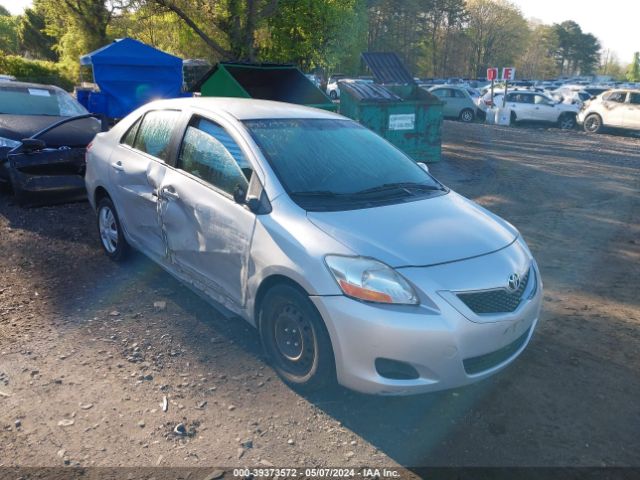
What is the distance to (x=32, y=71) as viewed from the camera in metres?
27.1

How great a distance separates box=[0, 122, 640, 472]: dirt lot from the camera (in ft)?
9.27

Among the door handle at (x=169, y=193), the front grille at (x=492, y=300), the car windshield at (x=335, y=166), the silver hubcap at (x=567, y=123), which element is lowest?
the silver hubcap at (x=567, y=123)

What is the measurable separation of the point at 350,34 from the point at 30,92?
10.7 metres

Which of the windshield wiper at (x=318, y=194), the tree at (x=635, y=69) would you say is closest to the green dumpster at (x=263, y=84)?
the windshield wiper at (x=318, y=194)

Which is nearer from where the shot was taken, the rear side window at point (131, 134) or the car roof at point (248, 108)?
the car roof at point (248, 108)

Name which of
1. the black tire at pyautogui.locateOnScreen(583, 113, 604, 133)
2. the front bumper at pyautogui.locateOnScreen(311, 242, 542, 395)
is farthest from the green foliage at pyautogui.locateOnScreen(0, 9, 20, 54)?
the front bumper at pyautogui.locateOnScreen(311, 242, 542, 395)

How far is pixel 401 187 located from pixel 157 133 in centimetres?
201

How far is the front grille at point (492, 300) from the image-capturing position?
2.86 metres

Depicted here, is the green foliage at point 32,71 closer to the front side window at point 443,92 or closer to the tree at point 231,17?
→ the tree at point 231,17

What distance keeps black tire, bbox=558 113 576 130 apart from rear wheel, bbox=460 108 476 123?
315 centimetres

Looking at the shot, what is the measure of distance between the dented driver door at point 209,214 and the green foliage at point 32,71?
23.8m

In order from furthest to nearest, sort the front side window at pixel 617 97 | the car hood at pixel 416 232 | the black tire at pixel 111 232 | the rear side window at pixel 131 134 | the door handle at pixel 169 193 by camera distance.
→ the front side window at pixel 617 97 < the black tire at pixel 111 232 < the rear side window at pixel 131 134 < the door handle at pixel 169 193 < the car hood at pixel 416 232

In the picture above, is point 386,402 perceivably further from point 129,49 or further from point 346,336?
point 129,49

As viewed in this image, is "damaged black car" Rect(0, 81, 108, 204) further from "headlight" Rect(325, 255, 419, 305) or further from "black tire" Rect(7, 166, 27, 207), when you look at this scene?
"headlight" Rect(325, 255, 419, 305)
